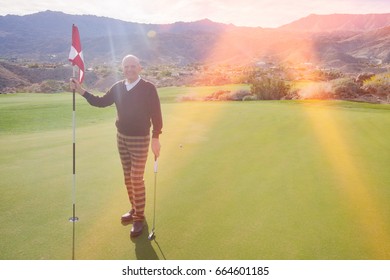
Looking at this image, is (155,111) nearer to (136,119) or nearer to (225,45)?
(136,119)

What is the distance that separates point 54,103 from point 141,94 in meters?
11.9

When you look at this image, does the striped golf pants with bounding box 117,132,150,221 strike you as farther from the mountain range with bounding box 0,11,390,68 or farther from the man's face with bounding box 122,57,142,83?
the mountain range with bounding box 0,11,390,68

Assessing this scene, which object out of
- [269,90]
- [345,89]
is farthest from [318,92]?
[269,90]

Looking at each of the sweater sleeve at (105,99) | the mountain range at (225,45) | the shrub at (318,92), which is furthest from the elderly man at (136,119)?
Answer: the mountain range at (225,45)

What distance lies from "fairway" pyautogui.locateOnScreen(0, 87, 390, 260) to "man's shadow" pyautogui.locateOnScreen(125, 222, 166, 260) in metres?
0.01

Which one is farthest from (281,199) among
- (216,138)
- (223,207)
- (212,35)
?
(212,35)

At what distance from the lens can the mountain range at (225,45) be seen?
3415 inches

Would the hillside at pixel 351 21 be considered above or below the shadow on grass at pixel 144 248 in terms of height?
above

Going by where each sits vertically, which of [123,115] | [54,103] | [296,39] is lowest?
[54,103]

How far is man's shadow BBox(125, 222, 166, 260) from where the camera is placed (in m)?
3.29

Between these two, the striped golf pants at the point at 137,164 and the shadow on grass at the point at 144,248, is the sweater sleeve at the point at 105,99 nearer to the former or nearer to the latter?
the striped golf pants at the point at 137,164

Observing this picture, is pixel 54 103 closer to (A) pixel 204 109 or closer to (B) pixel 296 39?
(A) pixel 204 109

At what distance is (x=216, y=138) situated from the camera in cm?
743
